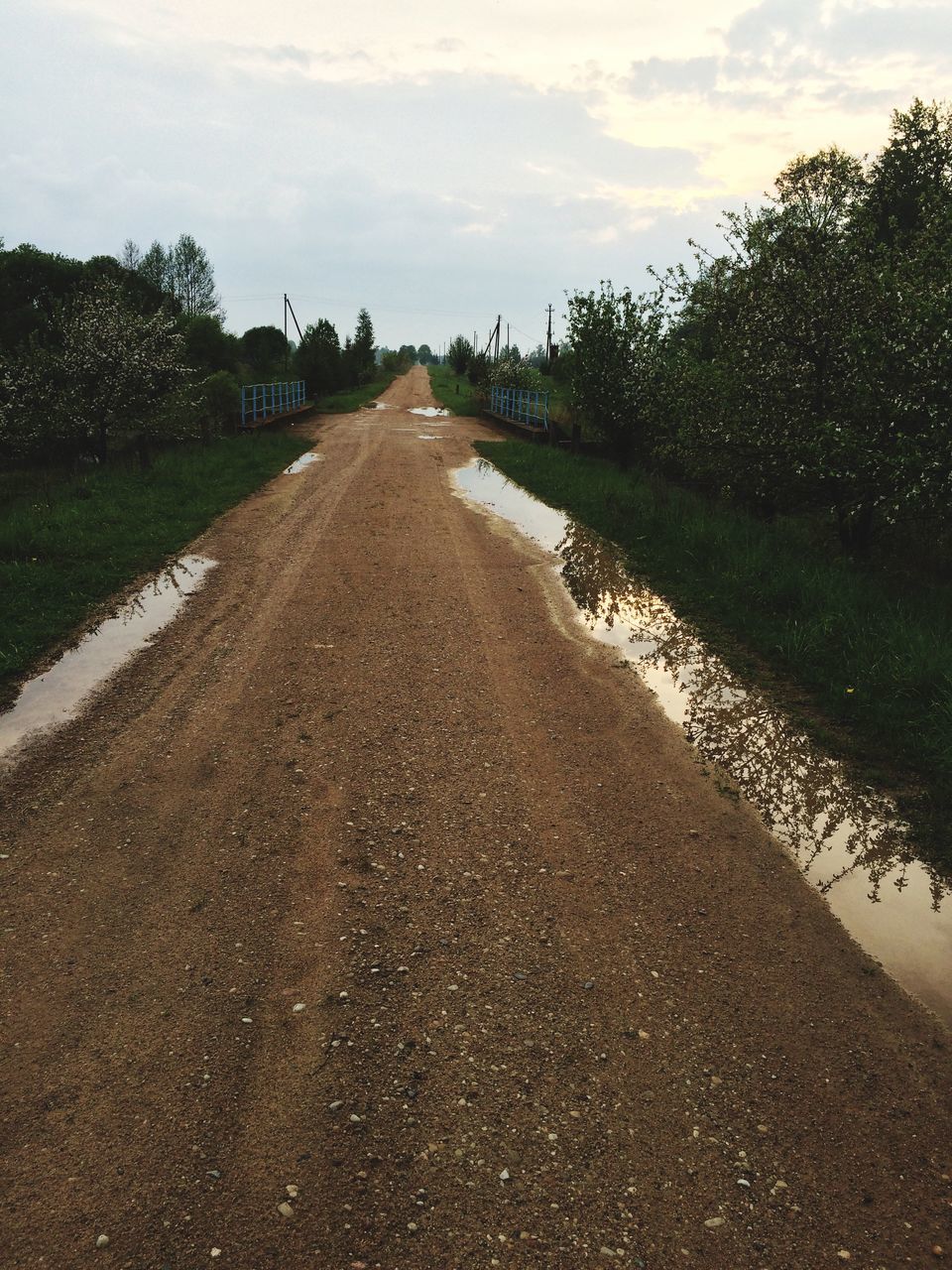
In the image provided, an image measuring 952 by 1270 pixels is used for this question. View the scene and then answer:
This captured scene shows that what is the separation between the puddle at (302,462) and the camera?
16.4m

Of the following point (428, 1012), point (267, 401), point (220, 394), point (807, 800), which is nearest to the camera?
point (428, 1012)

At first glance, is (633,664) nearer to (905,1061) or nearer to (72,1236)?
(905,1061)

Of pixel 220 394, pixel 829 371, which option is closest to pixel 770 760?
pixel 829 371

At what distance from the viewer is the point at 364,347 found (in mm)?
59750

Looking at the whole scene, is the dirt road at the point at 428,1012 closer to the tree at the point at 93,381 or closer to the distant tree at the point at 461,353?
the tree at the point at 93,381

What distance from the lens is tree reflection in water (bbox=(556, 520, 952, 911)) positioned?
4422mm

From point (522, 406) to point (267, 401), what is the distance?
869 cm

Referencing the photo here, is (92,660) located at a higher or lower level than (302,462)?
lower

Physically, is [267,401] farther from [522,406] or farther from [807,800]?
[807,800]

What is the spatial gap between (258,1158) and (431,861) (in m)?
1.71

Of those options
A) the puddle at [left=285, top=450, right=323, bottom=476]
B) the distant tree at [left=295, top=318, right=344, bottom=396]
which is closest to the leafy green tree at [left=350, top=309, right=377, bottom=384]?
the distant tree at [left=295, top=318, right=344, bottom=396]

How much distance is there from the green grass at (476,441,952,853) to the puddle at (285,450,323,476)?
6541 mm

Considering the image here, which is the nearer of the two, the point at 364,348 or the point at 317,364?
the point at 317,364

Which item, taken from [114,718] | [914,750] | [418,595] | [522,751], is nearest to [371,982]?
[522,751]
